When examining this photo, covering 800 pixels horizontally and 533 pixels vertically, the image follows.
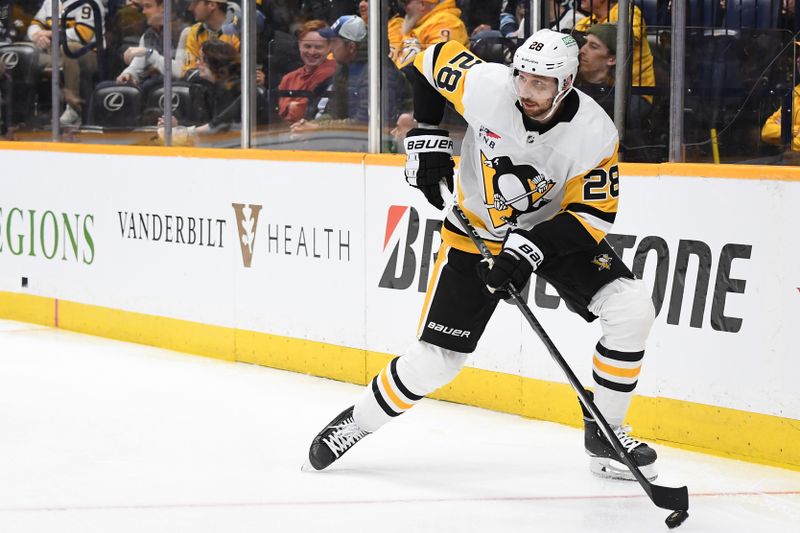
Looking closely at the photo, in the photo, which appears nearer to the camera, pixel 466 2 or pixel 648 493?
pixel 648 493

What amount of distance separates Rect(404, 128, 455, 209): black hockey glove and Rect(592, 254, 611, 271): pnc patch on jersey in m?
0.50

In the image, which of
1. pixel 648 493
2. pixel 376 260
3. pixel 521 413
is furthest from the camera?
pixel 376 260

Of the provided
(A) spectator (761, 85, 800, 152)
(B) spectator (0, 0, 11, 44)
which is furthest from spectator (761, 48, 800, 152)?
(B) spectator (0, 0, 11, 44)

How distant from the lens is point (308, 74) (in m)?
5.62

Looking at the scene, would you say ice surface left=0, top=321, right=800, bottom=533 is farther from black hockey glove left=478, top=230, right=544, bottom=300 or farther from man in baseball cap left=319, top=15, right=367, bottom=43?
man in baseball cap left=319, top=15, right=367, bottom=43

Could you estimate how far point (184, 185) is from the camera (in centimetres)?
607

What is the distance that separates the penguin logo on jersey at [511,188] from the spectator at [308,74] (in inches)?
78.5

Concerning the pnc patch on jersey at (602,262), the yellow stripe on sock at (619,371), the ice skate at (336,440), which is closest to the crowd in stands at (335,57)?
the pnc patch on jersey at (602,262)

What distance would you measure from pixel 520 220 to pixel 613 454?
70 cm

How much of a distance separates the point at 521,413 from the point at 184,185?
6.96 ft

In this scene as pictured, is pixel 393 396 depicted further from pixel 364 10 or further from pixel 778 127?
pixel 364 10

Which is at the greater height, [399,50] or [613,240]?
[399,50]

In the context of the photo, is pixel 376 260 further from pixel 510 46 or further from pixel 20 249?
pixel 20 249

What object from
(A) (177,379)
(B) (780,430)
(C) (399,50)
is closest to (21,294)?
(A) (177,379)
